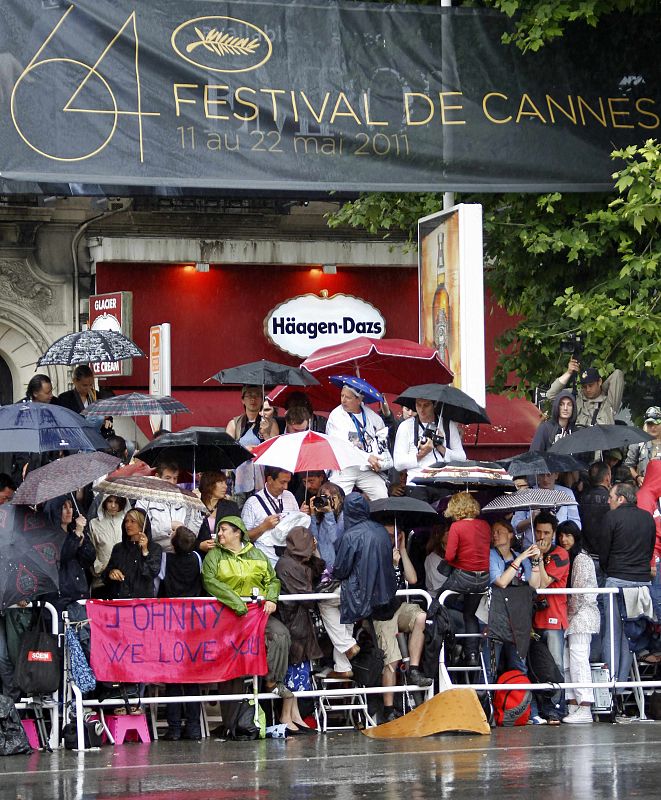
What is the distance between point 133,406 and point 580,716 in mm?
5385

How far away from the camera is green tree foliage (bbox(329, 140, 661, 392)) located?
18.0 meters

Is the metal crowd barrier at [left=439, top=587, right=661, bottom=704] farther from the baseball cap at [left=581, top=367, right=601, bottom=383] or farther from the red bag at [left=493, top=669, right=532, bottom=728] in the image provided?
the baseball cap at [left=581, top=367, right=601, bottom=383]

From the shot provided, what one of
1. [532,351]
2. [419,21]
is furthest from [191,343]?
[419,21]

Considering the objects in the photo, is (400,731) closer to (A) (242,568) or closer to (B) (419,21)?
(A) (242,568)

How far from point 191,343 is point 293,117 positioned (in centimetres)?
986

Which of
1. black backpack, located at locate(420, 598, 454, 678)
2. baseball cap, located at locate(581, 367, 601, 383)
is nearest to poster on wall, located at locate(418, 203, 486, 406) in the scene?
baseball cap, located at locate(581, 367, 601, 383)

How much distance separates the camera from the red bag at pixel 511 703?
14.8m

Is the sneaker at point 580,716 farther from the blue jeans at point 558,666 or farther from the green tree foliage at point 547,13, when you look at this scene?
the green tree foliage at point 547,13

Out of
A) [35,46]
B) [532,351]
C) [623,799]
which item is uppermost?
[35,46]

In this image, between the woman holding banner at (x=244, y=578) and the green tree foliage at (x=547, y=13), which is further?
the green tree foliage at (x=547, y=13)

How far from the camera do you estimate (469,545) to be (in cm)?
1466

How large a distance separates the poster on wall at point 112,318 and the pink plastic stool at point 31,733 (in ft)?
40.8

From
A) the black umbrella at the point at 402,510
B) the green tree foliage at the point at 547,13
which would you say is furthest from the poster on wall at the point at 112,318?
the black umbrella at the point at 402,510

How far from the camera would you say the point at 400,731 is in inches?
548
